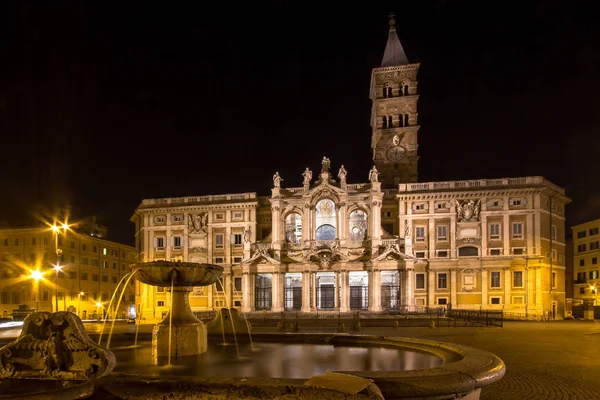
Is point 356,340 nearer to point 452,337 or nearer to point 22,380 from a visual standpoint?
point 22,380

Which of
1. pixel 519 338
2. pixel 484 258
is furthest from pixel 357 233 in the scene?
pixel 519 338

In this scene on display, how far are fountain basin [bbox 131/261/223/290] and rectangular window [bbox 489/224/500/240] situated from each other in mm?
48830

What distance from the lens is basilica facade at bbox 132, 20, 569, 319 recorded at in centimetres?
5434

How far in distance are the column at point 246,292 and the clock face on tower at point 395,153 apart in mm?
25344

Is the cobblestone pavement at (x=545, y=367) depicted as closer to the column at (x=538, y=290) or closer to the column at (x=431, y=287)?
the column at (x=538, y=290)

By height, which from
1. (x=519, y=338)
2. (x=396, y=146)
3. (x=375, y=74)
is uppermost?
(x=375, y=74)

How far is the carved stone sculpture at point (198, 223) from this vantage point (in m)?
63.2

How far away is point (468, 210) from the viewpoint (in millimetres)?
56031

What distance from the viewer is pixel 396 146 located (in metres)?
67.5

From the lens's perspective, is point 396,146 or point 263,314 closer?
point 263,314

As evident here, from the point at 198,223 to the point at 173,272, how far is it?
2060 inches

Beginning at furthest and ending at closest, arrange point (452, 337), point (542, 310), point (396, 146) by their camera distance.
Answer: point (396, 146), point (542, 310), point (452, 337)

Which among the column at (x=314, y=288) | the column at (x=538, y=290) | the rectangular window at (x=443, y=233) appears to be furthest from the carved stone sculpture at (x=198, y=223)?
the column at (x=538, y=290)

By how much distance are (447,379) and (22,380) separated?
22.1 ft
